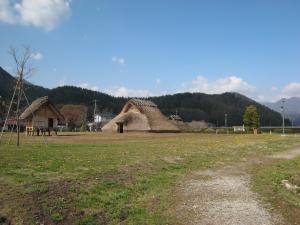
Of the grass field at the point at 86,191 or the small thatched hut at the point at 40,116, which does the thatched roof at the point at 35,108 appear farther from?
the grass field at the point at 86,191

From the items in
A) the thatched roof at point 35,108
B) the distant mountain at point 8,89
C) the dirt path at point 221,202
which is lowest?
the dirt path at point 221,202

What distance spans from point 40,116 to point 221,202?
49.0 m

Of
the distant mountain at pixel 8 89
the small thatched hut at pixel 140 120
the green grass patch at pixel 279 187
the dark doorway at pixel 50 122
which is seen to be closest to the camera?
the green grass patch at pixel 279 187

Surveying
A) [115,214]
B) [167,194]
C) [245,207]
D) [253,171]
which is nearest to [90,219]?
[115,214]

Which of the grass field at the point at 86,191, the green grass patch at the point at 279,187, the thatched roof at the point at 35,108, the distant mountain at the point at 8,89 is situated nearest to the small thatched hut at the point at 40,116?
the thatched roof at the point at 35,108

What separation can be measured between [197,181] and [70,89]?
525 feet

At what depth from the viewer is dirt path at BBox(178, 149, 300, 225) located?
10.7m

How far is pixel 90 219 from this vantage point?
1040 cm

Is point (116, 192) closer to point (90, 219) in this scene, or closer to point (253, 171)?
point (90, 219)

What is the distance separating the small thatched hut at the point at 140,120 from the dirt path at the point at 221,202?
50.7 m

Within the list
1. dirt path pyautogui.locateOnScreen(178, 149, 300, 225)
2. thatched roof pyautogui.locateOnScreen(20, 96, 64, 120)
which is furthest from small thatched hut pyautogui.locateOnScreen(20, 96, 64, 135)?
dirt path pyautogui.locateOnScreen(178, 149, 300, 225)

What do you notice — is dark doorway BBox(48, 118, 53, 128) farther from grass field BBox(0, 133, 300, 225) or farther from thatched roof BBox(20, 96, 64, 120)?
grass field BBox(0, 133, 300, 225)

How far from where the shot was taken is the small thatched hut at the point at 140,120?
223ft

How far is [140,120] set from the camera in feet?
226
